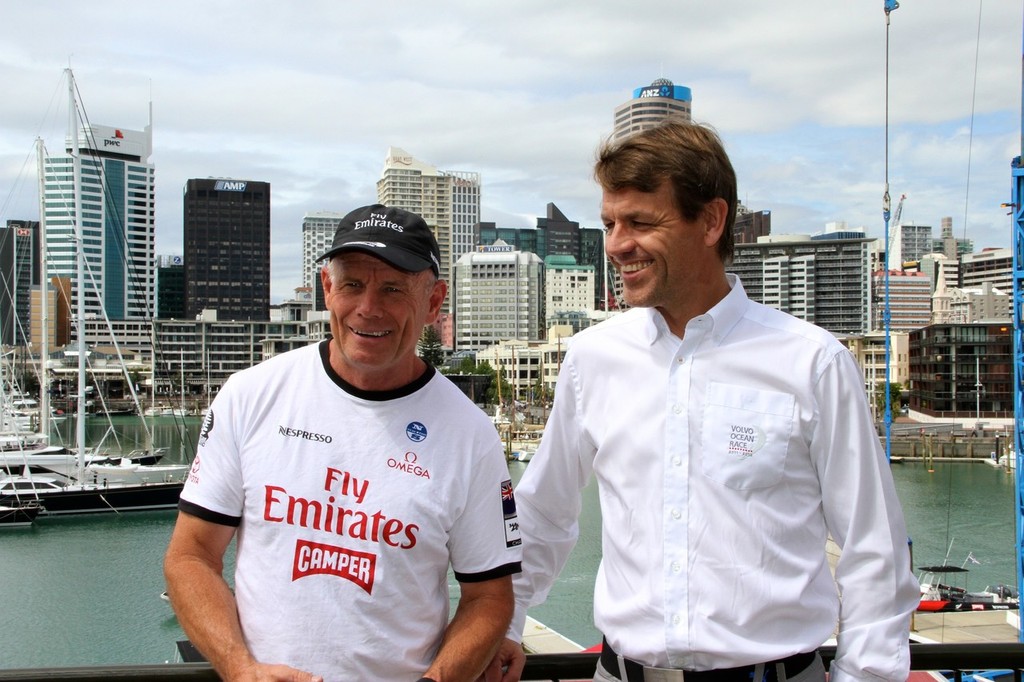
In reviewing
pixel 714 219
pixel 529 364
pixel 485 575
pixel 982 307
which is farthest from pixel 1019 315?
pixel 982 307

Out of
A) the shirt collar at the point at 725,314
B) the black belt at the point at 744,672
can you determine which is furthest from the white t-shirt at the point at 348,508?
the shirt collar at the point at 725,314

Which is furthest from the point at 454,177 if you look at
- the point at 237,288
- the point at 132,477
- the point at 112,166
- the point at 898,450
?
the point at 132,477

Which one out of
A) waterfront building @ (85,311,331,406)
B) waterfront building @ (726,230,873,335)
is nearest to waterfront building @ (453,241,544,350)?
waterfront building @ (85,311,331,406)

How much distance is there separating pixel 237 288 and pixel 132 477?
108073 millimetres

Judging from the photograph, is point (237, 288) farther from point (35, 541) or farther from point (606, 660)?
point (606, 660)

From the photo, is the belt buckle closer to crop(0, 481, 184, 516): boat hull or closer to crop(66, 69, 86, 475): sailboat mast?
crop(66, 69, 86, 475): sailboat mast

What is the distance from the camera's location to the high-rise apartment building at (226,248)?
444 ft

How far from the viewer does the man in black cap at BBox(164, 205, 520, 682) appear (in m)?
2.02

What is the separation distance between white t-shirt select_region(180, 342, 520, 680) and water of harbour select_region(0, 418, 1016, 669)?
17.0m

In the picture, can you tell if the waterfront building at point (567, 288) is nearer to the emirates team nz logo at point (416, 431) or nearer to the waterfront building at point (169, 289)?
the waterfront building at point (169, 289)

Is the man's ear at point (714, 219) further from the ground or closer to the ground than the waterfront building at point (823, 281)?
closer to the ground

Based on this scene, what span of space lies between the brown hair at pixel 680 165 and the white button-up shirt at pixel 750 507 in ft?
0.82

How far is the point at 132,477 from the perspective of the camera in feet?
109

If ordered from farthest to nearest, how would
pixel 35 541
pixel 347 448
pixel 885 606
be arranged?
pixel 35 541 → pixel 347 448 → pixel 885 606
